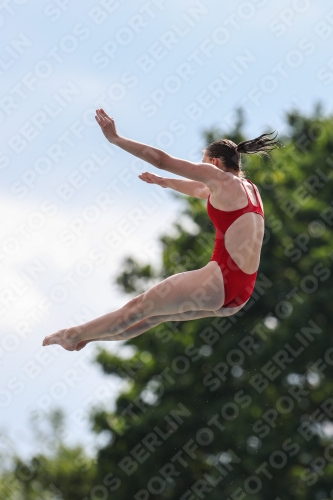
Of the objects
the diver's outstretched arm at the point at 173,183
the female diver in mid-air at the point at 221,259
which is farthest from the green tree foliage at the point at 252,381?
the female diver in mid-air at the point at 221,259

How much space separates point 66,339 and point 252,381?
11.6 m

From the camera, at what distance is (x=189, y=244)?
827 inches

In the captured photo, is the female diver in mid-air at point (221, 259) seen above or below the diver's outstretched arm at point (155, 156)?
below

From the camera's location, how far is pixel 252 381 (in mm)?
18422

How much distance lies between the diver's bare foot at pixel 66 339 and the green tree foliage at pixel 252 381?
36.4ft

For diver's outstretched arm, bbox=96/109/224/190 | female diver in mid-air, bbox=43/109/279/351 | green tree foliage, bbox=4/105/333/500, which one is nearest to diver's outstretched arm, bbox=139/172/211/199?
female diver in mid-air, bbox=43/109/279/351

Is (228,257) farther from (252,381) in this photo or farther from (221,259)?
(252,381)

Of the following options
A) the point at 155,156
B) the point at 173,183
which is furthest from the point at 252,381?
the point at 155,156

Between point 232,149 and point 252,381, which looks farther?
point 252,381

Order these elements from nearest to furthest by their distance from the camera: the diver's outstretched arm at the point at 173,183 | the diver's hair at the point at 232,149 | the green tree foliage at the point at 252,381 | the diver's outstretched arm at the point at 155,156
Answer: the diver's outstretched arm at the point at 155,156 < the diver's hair at the point at 232,149 < the diver's outstretched arm at the point at 173,183 < the green tree foliage at the point at 252,381

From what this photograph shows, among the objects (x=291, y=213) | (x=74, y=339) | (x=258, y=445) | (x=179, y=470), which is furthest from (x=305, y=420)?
(x=74, y=339)

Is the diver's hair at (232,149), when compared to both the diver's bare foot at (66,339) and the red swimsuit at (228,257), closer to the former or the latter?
the red swimsuit at (228,257)

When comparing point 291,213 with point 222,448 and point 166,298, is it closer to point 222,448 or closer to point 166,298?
point 222,448

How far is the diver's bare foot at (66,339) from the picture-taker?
7.20 metres
